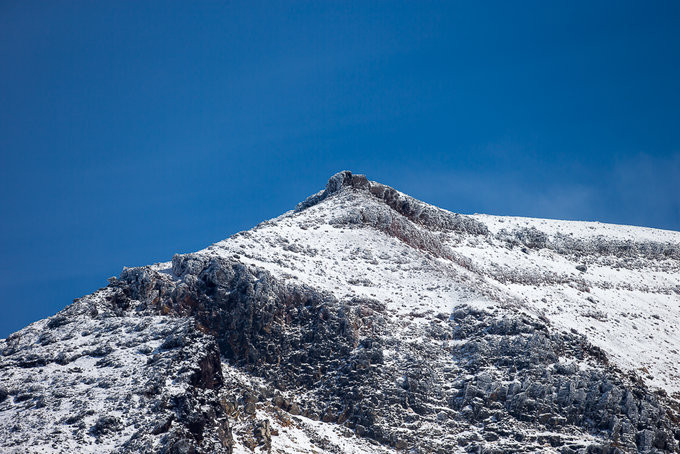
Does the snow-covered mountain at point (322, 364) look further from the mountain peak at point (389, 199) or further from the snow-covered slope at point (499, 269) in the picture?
the mountain peak at point (389, 199)

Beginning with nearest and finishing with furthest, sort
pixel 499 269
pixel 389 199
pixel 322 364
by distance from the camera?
1. pixel 322 364
2. pixel 499 269
3. pixel 389 199

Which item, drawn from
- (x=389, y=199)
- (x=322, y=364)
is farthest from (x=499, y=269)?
(x=322, y=364)

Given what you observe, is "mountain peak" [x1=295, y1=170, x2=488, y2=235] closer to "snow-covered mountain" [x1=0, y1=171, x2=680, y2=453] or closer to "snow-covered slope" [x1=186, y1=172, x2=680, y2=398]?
"snow-covered slope" [x1=186, y1=172, x2=680, y2=398]

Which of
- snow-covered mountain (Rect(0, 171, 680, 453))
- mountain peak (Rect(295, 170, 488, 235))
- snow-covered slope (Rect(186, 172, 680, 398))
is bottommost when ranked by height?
snow-covered mountain (Rect(0, 171, 680, 453))

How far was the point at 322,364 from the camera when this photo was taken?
72.9m

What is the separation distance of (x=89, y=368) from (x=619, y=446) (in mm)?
44400

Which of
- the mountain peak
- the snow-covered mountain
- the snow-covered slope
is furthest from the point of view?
the mountain peak

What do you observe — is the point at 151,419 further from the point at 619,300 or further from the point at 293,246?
the point at 619,300

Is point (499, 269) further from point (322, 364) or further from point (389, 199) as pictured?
point (322, 364)

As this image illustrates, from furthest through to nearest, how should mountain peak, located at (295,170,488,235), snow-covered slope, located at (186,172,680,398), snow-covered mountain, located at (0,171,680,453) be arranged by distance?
1. mountain peak, located at (295,170,488,235)
2. snow-covered slope, located at (186,172,680,398)
3. snow-covered mountain, located at (0,171,680,453)

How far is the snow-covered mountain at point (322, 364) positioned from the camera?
5884 centimetres

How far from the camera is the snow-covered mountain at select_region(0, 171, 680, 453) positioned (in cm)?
5884

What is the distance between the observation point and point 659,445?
229ft

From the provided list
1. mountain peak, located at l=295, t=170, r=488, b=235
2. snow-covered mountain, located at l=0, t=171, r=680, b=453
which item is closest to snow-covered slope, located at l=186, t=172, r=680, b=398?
snow-covered mountain, located at l=0, t=171, r=680, b=453
